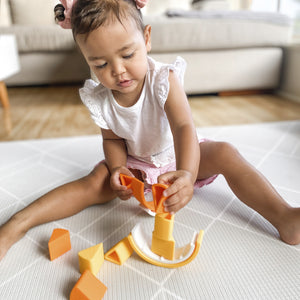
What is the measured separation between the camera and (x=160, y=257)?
0.47 metres

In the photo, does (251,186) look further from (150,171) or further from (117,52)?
(117,52)

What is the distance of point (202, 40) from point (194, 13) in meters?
0.18

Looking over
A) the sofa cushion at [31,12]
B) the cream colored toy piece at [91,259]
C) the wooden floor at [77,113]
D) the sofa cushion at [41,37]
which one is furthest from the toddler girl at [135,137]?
the sofa cushion at [31,12]

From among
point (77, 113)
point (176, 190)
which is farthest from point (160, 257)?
point (77, 113)

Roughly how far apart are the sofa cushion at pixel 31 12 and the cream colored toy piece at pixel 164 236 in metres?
2.21

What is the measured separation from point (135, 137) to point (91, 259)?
272mm

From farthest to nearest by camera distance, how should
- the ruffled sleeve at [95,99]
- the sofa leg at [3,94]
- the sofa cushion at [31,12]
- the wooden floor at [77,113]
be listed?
the sofa cushion at [31,12] → the sofa leg at [3,94] → the wooden floor at [77,113] → the ruffled sleeve at [95,99]

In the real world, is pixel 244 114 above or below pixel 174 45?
below

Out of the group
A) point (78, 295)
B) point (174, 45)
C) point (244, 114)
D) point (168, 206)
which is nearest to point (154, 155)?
point (168, 206)

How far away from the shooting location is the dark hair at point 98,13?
1.50 feet

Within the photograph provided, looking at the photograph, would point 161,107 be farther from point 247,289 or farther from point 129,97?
point 247,289

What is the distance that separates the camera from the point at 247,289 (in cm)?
41

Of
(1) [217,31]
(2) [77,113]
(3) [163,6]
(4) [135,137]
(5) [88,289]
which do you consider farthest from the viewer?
(3) [163,6]

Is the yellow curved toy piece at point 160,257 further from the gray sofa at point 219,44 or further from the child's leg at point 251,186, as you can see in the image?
the gray sofa at point 219,44
